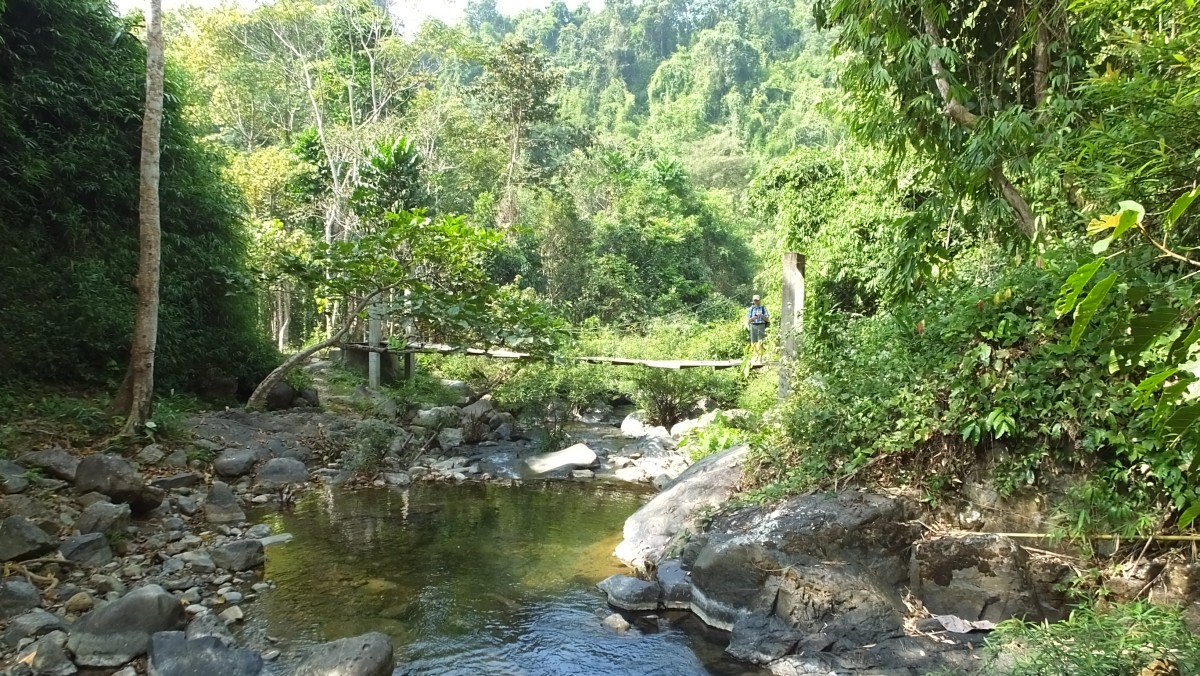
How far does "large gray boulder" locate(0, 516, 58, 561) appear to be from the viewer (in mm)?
4234

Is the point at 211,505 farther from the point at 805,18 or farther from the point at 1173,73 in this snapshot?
the point at 805,18

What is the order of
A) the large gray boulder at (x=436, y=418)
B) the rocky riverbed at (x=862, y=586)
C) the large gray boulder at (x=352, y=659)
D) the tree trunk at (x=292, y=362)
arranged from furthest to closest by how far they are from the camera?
the large gray boulder at (x=436, y=418) → the tree trunk at (x=292, y=362) → the rocky riverbed at (x=862, y=586) → the large gray boulder at (x=352, y=659)

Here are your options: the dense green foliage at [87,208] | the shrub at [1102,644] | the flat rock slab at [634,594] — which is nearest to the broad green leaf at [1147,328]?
the shrub at [1102,644]

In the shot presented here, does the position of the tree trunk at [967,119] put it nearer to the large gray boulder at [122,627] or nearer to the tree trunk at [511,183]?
the large gray boulder at [122,627]

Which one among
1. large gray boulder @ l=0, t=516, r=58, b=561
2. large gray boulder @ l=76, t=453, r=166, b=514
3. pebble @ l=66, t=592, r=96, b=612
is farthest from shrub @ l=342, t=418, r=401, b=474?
pebble @ l=66, t=592, r=96, b=612

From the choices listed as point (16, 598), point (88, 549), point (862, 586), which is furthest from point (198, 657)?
point (862, 586)

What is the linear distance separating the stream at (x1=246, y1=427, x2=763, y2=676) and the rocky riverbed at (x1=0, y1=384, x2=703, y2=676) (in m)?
0.27

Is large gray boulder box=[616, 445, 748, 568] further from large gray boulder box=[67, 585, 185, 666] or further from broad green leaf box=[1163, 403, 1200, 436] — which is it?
broad green leaf box=[1163, 403, 1200, 436]

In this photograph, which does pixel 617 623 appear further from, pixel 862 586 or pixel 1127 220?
pixel 1127 220

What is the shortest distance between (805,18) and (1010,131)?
159 ft

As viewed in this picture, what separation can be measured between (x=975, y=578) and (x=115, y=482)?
574 centimetres

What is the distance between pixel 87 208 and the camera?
8.16 meters

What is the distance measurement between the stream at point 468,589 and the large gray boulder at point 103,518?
101cm

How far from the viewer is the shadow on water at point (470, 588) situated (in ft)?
13.1
